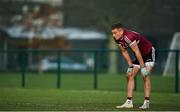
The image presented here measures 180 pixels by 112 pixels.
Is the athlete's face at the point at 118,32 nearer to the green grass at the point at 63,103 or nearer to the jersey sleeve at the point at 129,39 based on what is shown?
the jersey sleeve at the point at 129,39

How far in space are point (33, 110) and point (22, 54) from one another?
13676mm

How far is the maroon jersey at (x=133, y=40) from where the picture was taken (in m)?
14.5

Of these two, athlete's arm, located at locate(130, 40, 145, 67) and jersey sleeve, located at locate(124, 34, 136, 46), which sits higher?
jersey sleeve, located at locate(124, 34, 136, 46)

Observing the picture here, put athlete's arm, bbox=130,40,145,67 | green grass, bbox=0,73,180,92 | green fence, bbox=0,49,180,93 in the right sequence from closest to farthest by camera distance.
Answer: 1. athlete's arm, bbox=130,40,145,67
2. green fence, bbox=0,49,180,93
3. green grass, bbox=0,73,180,92

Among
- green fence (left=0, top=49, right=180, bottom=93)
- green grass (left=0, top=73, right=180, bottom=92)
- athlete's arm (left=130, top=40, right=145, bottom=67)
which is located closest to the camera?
athlete's arm (left=130, top=40, right=145, bottom=67)

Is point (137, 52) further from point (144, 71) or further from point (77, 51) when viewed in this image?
point (77, 51)

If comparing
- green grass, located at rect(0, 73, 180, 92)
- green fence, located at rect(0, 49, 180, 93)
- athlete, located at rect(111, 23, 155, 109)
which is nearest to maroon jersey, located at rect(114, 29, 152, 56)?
athlete, located at rect(111, 23, 155, 109)

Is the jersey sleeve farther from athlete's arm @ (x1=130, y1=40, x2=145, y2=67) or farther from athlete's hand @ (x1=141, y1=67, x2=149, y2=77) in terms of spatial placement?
athlete's hand @ (x1=141, y1=67, x2=149, y2=77)

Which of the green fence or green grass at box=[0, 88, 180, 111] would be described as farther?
the green fence

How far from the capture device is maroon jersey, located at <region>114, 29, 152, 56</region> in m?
14.5

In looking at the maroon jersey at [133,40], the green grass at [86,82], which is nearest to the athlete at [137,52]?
the maroon jersey at [133,40]

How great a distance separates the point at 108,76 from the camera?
3562 cm

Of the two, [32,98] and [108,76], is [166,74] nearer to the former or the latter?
[108,76]

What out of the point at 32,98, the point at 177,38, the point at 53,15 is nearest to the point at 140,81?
the point at 32,98
